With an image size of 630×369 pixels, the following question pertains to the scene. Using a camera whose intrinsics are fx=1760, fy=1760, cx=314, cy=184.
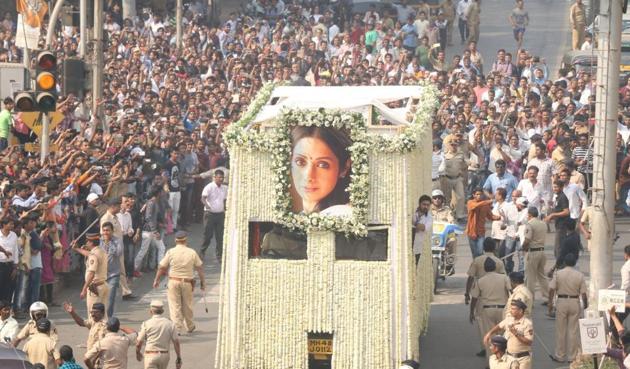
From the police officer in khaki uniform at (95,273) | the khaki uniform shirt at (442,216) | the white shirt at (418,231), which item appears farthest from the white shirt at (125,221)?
the white shirt at (418,231)

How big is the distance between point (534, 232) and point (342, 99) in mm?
4553

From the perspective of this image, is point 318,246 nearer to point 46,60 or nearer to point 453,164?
point 46,60

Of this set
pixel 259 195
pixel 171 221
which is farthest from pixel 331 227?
pixel 171 221

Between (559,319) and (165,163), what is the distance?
10638 millimetres

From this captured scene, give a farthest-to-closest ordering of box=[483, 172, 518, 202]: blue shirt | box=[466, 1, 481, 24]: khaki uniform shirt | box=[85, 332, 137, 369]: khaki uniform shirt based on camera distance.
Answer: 1. box=[466, 1, 481, 24]: khaki uniform shirt
2. box=[483, 172, 518, 202]: blue shirt
3. box=[85, 332, 137, 369]: khaki uniform shirt

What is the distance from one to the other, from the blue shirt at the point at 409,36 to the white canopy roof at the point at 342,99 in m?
19.5

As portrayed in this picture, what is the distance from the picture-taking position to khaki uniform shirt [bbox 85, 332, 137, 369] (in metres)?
19.5

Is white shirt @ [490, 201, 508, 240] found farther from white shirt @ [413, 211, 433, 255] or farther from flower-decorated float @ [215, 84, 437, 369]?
flower-decorated float @ [215, 84, 437, 369]

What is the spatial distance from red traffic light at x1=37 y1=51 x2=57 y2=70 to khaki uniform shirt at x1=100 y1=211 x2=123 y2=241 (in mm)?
2270

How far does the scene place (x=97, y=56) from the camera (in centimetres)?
3170

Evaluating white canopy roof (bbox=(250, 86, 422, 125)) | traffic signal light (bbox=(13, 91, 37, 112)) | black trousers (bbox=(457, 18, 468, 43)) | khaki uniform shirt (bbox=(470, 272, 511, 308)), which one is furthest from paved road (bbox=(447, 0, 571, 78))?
khaki uniform shirt (bbox=(470, 272, 511, 308))

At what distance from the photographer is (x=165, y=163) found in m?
31.1

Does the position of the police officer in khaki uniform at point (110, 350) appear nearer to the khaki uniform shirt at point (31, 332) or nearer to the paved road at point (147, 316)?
the khaki uniform shirt at point (31, 332)

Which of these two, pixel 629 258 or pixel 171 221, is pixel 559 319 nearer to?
pixel 629 258
